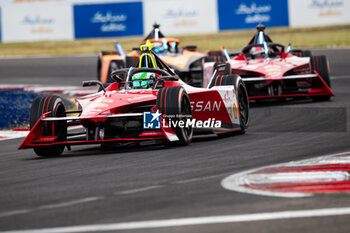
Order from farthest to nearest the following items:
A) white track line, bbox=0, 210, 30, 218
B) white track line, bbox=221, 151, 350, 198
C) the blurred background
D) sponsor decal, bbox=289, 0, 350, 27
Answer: the blurred background
sponsor decal, bbox=289, 0, 350, 27
white track line, bbox=221, 151, 350, 198
white track line, bbox=0, 210, 30, 218

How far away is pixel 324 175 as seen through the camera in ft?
22.7

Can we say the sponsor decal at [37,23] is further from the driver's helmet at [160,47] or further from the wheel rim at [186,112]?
the wheel rim at [186,112]

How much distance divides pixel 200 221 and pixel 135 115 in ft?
12.6

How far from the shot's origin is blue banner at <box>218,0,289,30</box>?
2839 centimetres

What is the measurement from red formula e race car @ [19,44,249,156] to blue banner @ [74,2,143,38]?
19.2 metres

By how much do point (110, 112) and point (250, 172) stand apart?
8.49ft

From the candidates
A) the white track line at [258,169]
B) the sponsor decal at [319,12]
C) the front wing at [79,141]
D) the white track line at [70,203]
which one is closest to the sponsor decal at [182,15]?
the sponsor decal at [319,12]

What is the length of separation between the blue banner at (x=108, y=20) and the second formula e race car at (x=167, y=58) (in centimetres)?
961

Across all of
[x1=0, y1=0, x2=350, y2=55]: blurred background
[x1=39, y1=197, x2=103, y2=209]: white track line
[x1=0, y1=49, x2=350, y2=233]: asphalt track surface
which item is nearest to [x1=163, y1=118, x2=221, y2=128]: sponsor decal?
[x1=0, y1=49, x2=350, y2=233]: asphalt track surface

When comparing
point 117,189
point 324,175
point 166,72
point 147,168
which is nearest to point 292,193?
point 324,175

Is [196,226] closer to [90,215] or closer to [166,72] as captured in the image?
[90,215]

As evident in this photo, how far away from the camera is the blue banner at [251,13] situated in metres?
28.4

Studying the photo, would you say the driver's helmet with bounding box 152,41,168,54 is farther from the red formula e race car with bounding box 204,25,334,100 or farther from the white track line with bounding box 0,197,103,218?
the white track line with bounding box 0,197,103,218

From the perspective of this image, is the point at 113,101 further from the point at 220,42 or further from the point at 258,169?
the point at 220,42
